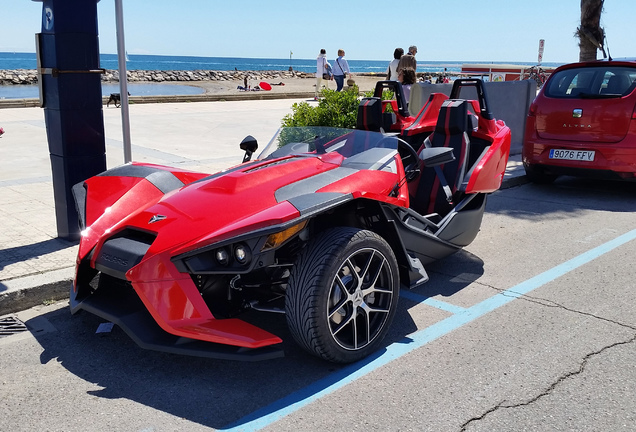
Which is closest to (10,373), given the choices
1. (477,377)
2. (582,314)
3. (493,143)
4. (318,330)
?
(318,330)

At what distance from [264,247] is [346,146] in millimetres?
1295

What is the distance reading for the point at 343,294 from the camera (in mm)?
3350

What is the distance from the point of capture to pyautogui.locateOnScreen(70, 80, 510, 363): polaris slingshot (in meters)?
3.09

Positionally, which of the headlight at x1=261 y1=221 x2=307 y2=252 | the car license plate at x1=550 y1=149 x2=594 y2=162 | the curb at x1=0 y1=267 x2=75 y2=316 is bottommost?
the curb at x1=0 y1=267 x2=75 y2=316

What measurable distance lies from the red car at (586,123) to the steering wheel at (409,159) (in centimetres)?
433

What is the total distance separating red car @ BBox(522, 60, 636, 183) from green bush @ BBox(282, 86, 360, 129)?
2451 mm

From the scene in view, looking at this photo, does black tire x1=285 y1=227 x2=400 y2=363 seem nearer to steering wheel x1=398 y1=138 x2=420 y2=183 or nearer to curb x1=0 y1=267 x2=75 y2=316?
steering wheel x1=398 y1=138 x2=420 y2=183

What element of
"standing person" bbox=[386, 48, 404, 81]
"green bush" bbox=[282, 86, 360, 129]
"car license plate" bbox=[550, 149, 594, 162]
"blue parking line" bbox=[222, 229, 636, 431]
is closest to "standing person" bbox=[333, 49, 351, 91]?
"standing person" bbox=[386, 48, 404, 81]

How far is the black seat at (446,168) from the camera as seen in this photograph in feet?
17.3

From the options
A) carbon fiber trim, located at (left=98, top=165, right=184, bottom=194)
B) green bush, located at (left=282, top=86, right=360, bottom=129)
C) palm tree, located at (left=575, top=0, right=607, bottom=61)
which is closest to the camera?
carbon fiber trim, located at (left=98, top=165, right=184, bottom=194)

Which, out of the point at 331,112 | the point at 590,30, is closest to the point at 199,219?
the point at 331,112

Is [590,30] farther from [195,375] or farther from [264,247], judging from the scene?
[195,375]

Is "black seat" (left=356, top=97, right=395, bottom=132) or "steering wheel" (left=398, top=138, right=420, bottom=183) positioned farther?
"black seat" (left=356, top=97, right=395, bottom=132)

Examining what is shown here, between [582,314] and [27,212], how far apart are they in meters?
5.17
